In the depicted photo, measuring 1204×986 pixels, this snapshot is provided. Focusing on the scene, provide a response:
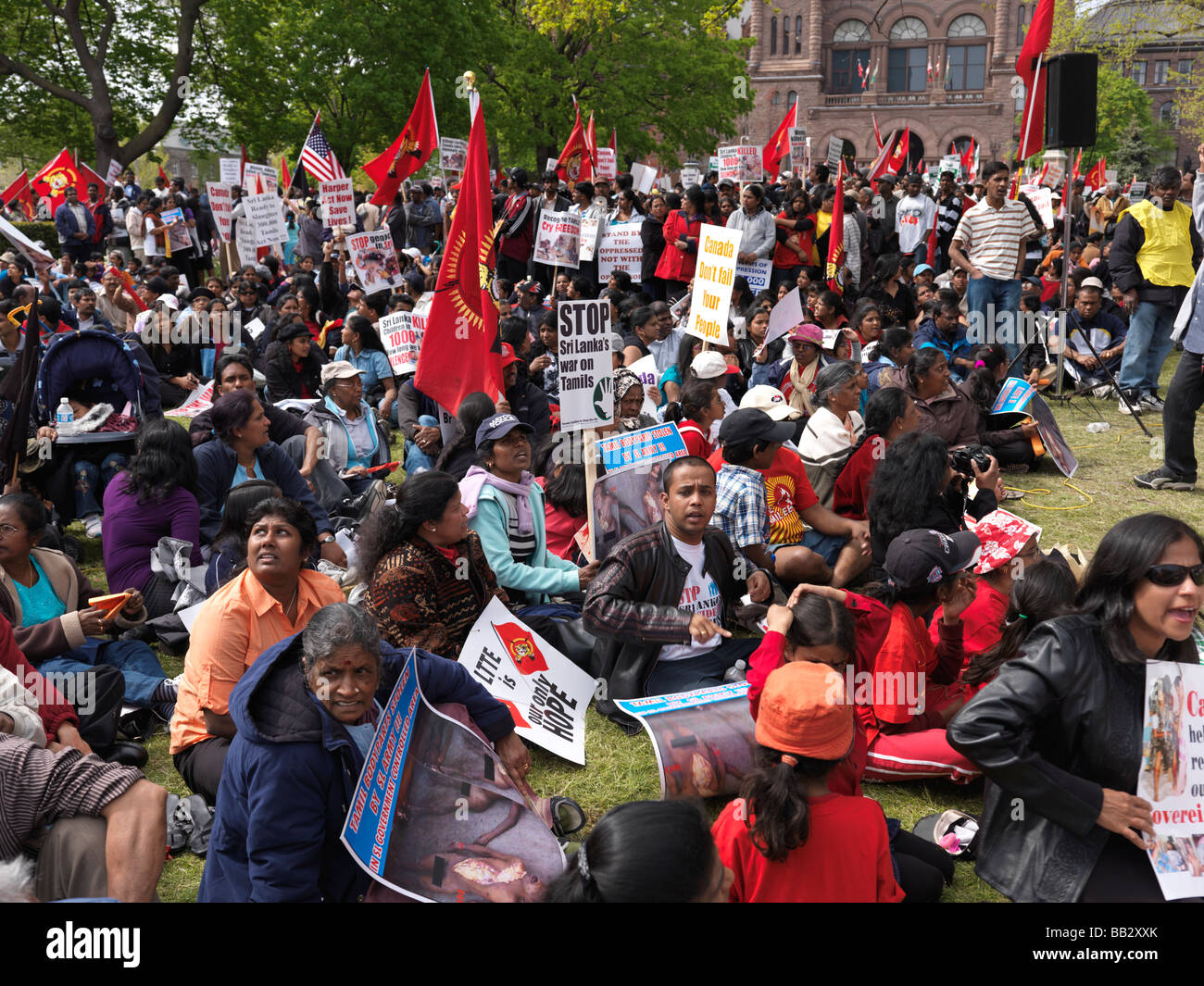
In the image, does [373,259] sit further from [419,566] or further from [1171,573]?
[1171,573]

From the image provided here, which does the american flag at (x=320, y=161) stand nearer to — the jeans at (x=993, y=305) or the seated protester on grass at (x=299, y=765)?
the jeans at (x=993, y=305)

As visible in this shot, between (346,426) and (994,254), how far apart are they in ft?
23.0

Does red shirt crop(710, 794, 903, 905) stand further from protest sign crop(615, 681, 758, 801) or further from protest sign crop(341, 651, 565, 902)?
protest sign crop(615, 681, 758, 801)

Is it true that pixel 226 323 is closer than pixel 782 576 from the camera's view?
No

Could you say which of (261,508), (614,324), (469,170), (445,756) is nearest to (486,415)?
(469,170)

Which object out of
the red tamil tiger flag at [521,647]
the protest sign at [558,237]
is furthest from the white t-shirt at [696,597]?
the protest sign at [558,237]

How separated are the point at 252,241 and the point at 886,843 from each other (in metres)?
13.8

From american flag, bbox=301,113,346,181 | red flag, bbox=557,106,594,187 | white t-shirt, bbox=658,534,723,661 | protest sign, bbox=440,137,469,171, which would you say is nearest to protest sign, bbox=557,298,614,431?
white t-shirt, bbox=658,534,723,661

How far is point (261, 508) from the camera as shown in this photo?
4.22 m

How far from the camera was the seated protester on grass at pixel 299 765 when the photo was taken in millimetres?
2920

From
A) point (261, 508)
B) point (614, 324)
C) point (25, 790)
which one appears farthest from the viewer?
point (614, 324)

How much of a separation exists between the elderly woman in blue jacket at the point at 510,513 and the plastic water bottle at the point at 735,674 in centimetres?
80
